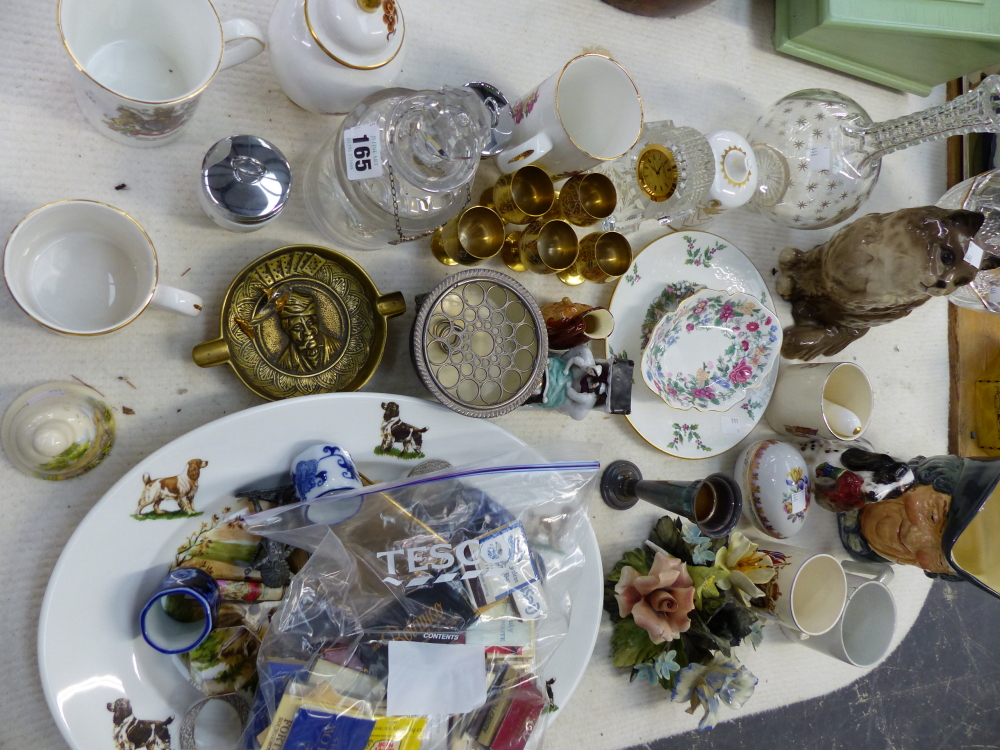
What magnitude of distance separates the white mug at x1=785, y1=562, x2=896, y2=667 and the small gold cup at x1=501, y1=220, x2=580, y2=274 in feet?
2.08

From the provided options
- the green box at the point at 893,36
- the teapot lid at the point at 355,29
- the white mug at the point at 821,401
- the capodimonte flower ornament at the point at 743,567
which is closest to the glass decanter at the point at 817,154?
the green box at the point at 893,36

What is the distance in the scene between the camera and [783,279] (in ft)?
3.20

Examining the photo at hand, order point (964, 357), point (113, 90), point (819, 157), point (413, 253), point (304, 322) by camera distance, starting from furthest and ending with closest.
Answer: point (964, 357)
point (819, 157)
point (413, 253)
point (304, 322)
point (113, 90)

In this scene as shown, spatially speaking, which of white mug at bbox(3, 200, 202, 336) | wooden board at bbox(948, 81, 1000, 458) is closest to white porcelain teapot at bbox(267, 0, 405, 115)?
white mug at bbox(3, 200, 202, 336)

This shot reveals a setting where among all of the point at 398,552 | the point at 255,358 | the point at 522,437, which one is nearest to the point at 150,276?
the point at 255,358

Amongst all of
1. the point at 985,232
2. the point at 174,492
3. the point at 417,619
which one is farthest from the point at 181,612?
the point at 985,232

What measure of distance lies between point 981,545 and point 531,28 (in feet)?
3.19

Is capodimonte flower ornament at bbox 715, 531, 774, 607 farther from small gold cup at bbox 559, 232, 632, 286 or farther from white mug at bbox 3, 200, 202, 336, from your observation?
white mug at bbox 3, 200, 202, 336

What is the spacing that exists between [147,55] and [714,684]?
99 cm

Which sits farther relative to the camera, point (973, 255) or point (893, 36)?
point (893, 36)

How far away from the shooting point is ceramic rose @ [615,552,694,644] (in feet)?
2.53

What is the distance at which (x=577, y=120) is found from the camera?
31.6 inches

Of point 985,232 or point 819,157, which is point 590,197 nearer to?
point 819,157

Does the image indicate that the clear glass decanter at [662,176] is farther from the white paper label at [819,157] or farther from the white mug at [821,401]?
the white mug at [821,401]
